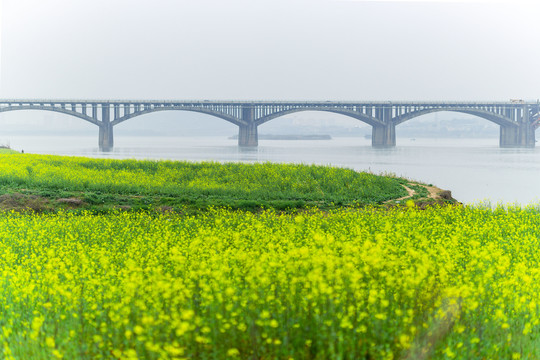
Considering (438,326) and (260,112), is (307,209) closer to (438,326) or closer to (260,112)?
(438,326)

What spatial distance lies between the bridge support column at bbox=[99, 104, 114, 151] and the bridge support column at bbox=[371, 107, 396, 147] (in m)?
53.3

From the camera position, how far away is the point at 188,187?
20531 millimetres

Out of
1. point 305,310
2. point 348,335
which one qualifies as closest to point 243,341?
point 305,310

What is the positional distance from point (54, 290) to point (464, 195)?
29.8 metres

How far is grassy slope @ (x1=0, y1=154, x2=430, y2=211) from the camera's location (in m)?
18.0

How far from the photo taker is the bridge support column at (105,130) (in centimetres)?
9381

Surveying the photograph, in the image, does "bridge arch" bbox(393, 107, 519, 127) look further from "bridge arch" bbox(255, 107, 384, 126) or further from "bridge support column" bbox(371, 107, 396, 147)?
"bridge arch" bbox(255, 107, 384, 126)

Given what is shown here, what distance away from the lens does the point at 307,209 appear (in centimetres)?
1789

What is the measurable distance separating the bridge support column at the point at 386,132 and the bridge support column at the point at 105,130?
175 feet

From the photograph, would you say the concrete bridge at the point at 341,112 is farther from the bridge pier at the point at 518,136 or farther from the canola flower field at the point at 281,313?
the canola flower field at the point at 281,313

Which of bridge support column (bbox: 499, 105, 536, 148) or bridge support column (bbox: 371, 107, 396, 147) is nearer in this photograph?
bridge support column (bbox: 499, 105, 536, 148)

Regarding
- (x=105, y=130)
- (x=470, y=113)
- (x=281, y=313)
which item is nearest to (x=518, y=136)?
(x=470, y=113)

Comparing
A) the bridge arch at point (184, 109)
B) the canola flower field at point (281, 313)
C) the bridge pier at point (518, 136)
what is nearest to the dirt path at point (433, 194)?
the canola flower field at point (281, 313)

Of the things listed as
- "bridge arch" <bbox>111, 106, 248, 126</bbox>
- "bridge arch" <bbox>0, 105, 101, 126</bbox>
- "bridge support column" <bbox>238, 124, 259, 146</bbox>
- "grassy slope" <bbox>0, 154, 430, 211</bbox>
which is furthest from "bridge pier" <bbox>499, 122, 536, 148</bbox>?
"grassy slope" <bbox>0, 154, 430, 211</bbox>
